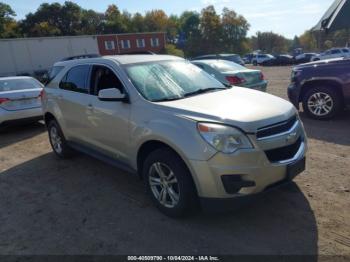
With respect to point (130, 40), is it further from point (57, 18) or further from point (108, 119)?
point (108, 119)

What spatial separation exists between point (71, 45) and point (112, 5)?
52.2m

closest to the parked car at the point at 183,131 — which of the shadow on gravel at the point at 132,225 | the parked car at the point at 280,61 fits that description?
the shadow on gravel at the point at 132,225

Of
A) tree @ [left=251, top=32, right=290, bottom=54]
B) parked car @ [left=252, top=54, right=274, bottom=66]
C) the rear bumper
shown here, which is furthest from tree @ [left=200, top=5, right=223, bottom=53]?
the rear bumper

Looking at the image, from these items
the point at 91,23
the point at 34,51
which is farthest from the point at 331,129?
the point at 91,23

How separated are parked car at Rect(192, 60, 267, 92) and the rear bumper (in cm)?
464

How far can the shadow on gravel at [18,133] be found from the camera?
26.1 feet

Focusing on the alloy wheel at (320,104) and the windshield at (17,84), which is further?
the windshield at (17,84)

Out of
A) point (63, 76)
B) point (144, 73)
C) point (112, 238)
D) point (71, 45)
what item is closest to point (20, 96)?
point (63, 76)

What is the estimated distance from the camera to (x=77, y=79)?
206 inches

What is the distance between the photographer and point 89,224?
3748mm

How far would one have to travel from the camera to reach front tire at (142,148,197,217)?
3.41 meters

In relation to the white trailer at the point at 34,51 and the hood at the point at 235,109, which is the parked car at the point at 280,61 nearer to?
the white trailer at the point at 34,51

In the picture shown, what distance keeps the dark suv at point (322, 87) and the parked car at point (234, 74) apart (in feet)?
4.35

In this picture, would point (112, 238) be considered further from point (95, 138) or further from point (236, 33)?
point (236, 33)
